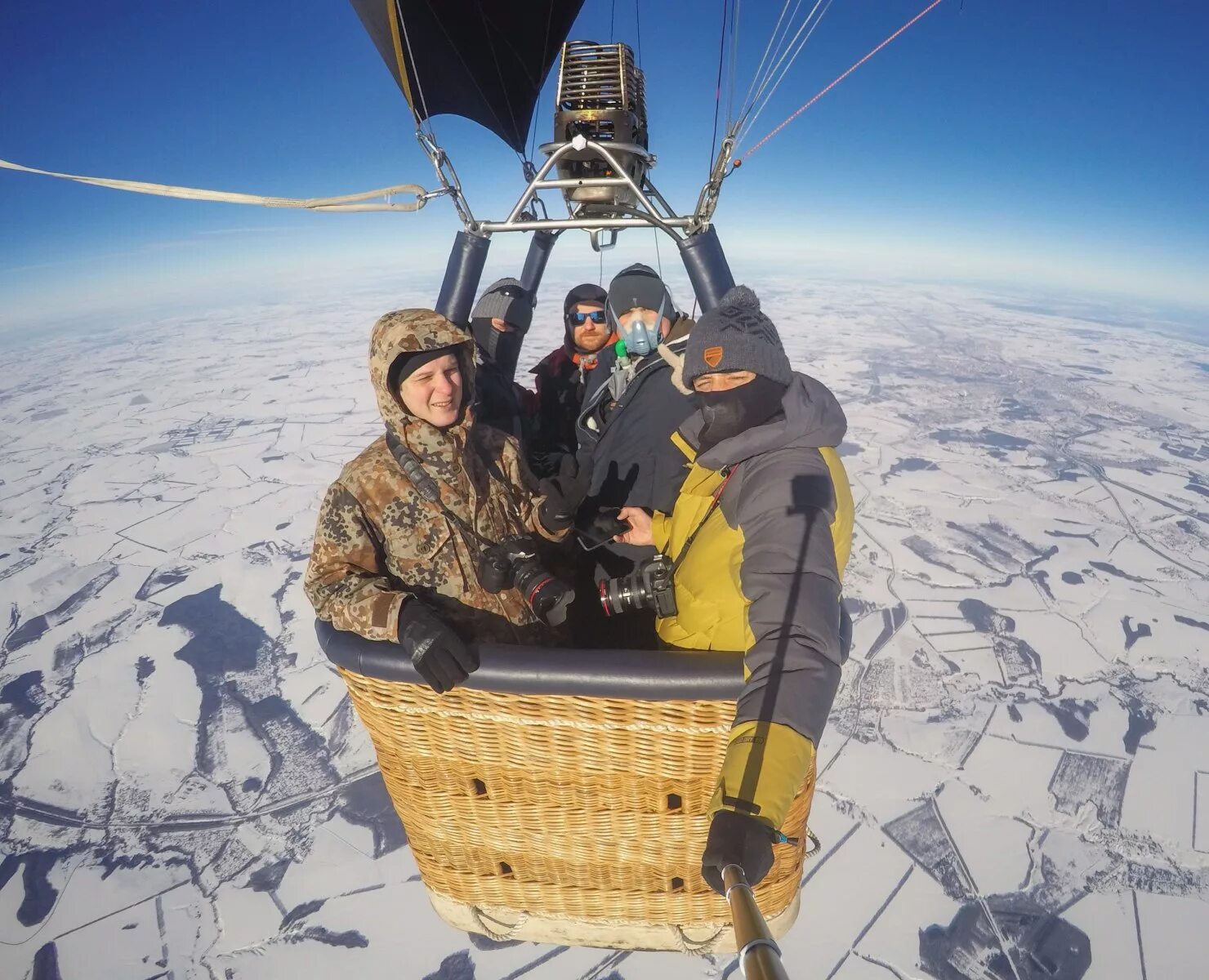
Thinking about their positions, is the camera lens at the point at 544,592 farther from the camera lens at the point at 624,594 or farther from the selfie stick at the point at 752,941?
the selfie stick at the point at 752,941

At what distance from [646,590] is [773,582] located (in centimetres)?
40

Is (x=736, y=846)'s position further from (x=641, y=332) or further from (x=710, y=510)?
(x=641, y=332)

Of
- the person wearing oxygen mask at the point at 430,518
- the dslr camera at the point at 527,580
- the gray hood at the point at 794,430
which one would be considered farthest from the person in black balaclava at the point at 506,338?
the gray hood at the point at 794,430

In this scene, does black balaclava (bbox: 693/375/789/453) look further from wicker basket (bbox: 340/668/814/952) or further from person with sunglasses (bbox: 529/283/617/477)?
person with sunglasses (bbox: 529/283/617/477)

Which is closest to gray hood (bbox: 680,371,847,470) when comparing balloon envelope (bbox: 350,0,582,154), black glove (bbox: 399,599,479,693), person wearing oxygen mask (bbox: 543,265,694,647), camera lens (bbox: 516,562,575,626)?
person wearing oxygen mask (bbox: 543,265,694,647)

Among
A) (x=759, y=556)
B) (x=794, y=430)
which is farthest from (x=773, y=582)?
(x=794, y=430)

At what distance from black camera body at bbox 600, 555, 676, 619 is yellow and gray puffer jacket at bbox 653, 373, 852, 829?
3 cm

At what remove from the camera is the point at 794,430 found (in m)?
1.00

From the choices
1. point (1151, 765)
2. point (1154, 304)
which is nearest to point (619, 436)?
point (1151, 765)

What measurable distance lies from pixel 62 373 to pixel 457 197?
45.3 m

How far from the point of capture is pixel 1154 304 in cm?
9625

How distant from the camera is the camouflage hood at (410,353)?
129cm

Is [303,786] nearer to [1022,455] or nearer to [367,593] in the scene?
[367,593]

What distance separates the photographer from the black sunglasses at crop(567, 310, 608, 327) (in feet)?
9.01
